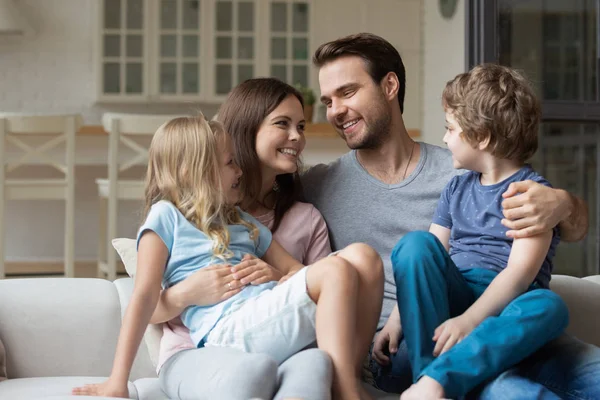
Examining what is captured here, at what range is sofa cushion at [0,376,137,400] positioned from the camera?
1697 mm

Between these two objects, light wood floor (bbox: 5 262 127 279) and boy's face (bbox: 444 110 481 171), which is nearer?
boy's face (bbox: 444 110 481 171)

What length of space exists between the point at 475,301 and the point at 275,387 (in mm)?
449

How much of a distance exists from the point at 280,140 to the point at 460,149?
43 centimetres

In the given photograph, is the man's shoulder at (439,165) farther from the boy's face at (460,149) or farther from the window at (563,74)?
the window at (563,74)

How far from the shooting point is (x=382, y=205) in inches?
84.3

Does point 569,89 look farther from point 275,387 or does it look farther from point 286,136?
point 275,387

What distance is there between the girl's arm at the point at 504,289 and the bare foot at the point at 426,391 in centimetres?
10

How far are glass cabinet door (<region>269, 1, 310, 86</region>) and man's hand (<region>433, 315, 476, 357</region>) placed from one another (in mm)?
4723

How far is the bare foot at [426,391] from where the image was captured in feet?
4.90

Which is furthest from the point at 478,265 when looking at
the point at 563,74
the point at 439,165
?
the point at 563,74

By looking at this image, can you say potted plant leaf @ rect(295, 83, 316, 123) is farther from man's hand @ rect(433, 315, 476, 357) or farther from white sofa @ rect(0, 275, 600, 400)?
man's hand @ rect(433, 315, 476, 357)

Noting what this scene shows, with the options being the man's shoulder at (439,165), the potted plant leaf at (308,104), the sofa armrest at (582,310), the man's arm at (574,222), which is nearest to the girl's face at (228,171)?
the man's shoulder at (439,165)

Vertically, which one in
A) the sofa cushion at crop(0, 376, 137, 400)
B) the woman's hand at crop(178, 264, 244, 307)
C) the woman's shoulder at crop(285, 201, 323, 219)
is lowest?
the sofa cushion at crop(0, 376, 137, 400)

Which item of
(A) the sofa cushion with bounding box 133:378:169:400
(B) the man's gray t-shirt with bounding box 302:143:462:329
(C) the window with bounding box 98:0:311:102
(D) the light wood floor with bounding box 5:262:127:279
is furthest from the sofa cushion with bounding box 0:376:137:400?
(C) the window with bounding box 98:0:311:102
